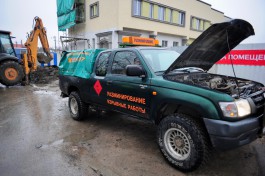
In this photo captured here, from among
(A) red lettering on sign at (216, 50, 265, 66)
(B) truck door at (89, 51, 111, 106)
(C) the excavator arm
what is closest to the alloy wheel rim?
(B) truck door at (89, 51, 111, 106)

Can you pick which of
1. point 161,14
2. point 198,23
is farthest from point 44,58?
point 198,23

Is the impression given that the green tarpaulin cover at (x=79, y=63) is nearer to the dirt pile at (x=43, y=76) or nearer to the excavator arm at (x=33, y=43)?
the excavator arm at (x=33, y=43)

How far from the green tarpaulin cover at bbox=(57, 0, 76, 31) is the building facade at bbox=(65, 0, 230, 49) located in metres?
1.07

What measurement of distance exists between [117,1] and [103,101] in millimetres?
12834

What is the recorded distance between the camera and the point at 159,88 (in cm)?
316

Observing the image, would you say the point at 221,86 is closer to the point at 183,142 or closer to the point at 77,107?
the point at 183,142

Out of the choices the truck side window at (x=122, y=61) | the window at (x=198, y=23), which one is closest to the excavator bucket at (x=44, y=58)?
the truck side window at (x=122, y=61)

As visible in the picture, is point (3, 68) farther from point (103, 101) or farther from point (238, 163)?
point (238, 163)

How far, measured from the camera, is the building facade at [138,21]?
624 inches

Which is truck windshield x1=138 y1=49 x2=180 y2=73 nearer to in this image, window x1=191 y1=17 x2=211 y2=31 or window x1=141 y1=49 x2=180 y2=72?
window x1=141 y1=49 x2=180 y2=72

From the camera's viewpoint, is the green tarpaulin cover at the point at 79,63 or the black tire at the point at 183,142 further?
the green tarpaulin cover at the point at 79,63

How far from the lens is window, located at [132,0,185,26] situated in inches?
667

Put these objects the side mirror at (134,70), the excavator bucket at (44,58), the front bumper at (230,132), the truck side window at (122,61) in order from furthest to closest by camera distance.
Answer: the excavator bucket at (44,58), the truck side window at (122,61), the side mirror at (134,70), the front bumper at (230,132)

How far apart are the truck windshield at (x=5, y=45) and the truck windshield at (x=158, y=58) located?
33.8ft
